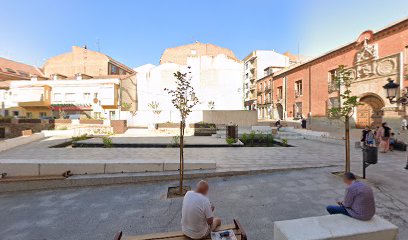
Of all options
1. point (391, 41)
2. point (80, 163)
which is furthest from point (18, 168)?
point (391, 41)

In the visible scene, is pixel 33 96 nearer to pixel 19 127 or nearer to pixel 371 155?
pixel 19 127

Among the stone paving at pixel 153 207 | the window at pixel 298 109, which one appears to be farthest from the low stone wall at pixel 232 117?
the stone paving at pixel 153 207

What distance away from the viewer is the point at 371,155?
5707 millimetres

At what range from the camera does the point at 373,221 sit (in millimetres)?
2883

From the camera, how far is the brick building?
17.8 m

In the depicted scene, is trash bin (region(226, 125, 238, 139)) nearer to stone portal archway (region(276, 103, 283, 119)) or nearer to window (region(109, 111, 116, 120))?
stone portal archway (region(276, 103, 283, 119))

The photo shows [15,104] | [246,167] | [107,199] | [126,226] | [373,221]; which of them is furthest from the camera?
[15,104]

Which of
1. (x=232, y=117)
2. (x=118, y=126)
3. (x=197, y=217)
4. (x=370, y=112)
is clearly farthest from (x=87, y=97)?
→ (x=370, y=112)

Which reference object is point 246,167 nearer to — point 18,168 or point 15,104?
point 18,168

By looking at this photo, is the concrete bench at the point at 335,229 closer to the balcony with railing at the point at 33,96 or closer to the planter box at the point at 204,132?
the planter box at the point at 204,132

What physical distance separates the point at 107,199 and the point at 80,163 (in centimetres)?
204

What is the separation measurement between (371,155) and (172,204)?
5784mm

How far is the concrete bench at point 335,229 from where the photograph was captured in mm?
2529

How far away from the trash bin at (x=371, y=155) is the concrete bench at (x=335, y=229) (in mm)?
3600
